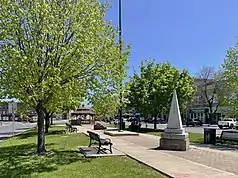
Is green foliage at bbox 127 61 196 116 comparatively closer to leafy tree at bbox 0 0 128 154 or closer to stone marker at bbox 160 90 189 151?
stone marker at bbox 160 90 189 151

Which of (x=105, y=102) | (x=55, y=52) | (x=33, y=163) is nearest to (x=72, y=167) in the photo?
(x=33, y=163)

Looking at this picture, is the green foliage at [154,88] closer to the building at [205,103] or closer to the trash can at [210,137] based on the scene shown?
the trash can at [210,137]

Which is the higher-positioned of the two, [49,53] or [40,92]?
[49,53]

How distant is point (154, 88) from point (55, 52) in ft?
74.3

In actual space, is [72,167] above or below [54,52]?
below

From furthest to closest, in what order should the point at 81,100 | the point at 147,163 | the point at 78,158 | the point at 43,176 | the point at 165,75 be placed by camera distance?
the point at 165,75 < the point at 81,100 < the point at 78,158 < the point at 147,163 < the point at 43,176

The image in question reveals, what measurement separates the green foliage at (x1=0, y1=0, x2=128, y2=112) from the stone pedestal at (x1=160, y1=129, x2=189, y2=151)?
433cm

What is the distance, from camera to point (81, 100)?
1405cm

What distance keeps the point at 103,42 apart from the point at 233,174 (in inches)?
273

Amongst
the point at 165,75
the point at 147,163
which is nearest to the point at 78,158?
the point at 147,163

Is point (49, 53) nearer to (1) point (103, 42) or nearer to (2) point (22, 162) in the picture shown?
(1) point (103, 42)

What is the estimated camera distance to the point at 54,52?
12680 millimetres

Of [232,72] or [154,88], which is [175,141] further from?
[154,88]

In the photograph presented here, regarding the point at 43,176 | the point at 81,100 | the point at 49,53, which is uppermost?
the point at 49,53
